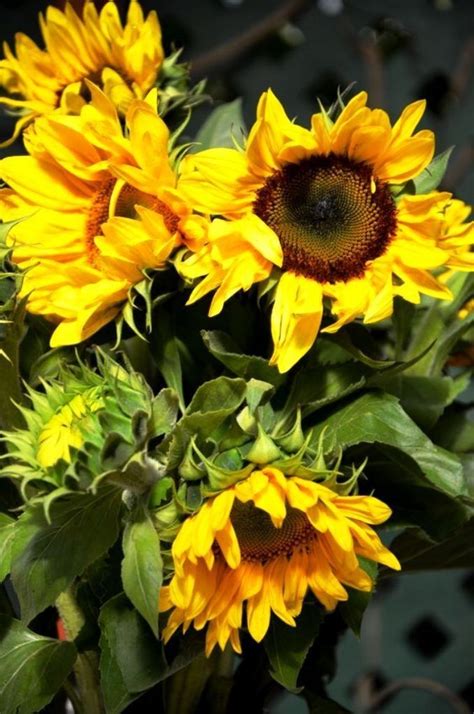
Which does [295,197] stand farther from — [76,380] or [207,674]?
[207,674]

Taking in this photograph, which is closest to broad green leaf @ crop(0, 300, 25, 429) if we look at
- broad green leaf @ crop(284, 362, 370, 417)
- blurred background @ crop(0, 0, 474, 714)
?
broad green leaf @ crop(284, 362, 370, 417)

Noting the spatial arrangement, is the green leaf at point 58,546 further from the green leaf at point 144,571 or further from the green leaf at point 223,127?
the green leaf at point 223,127

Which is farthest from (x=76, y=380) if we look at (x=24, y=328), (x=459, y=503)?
(x=459, y=503)

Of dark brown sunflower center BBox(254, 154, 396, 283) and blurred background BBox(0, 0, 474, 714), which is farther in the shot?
blurred background BBox(0, 0, 474, 714)

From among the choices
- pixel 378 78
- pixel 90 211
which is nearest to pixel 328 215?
pixel 90 211

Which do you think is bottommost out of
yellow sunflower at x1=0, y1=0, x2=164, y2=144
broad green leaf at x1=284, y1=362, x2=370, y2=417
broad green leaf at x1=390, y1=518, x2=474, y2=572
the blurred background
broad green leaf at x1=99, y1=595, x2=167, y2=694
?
the blurred background

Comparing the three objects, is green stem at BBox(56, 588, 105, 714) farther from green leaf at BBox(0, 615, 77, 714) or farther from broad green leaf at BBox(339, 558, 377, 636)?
broad green leaf at BBox(339, 558, 377, 636)
